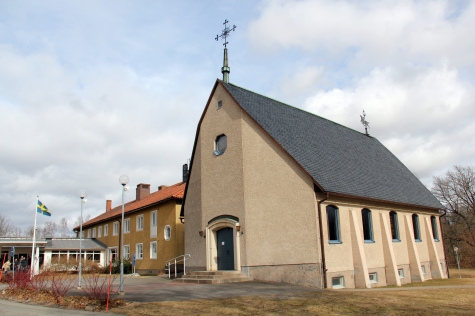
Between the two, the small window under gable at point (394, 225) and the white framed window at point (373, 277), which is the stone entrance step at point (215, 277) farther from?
the small window under gable at point (394, 225)

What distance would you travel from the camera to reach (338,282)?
1717 cm

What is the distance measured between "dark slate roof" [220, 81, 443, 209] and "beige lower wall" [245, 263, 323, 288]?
11.2 feet

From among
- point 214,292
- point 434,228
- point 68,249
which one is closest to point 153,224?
point 68,249

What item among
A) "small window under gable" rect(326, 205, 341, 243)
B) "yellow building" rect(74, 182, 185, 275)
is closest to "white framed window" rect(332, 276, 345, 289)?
"small window under gable" rect(326, 205, 341, 243)

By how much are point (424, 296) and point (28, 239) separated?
3147 centimetres

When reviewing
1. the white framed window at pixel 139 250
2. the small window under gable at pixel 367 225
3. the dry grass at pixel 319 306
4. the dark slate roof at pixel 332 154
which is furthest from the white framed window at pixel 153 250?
the dry grass at pixel 319 306

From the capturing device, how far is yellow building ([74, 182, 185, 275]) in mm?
28688

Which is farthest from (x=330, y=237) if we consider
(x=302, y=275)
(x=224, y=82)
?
(x=224, y=82)

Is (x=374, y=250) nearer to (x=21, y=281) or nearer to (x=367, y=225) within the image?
(x=367, y=225)

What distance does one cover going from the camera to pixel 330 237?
17406mm

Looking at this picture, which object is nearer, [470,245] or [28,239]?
[28,239]

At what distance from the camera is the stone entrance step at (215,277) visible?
696 inches

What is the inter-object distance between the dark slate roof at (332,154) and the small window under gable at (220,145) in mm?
2229

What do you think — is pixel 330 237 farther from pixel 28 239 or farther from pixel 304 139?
pixel 28 239
